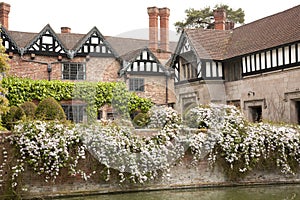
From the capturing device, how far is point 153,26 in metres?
26.1

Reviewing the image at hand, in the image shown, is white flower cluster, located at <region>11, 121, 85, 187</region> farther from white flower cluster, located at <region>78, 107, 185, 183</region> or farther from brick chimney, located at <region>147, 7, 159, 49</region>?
brick chimney, located at <region>147, 7, 159, 49</region>

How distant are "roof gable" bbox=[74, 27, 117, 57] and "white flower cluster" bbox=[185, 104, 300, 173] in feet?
37.8

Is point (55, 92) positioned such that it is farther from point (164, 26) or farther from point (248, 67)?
point (248, 67)

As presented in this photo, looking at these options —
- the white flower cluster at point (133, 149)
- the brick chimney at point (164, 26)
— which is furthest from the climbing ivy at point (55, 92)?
the white flower cluster at point (133, 149)

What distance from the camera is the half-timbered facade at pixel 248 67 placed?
18.6 meters

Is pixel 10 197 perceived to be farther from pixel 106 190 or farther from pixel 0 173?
pixel 106 190

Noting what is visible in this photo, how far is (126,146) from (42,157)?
231 cm

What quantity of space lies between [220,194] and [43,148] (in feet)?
15.5

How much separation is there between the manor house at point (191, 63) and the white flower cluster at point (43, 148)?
5.52 m

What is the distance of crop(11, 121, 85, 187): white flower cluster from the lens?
11.0m

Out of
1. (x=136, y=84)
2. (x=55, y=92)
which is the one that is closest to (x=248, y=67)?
(x=136, y=84)

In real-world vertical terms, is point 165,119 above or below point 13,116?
below

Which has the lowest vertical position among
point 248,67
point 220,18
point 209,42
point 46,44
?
point 248,67

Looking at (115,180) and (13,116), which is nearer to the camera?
(115,180)
